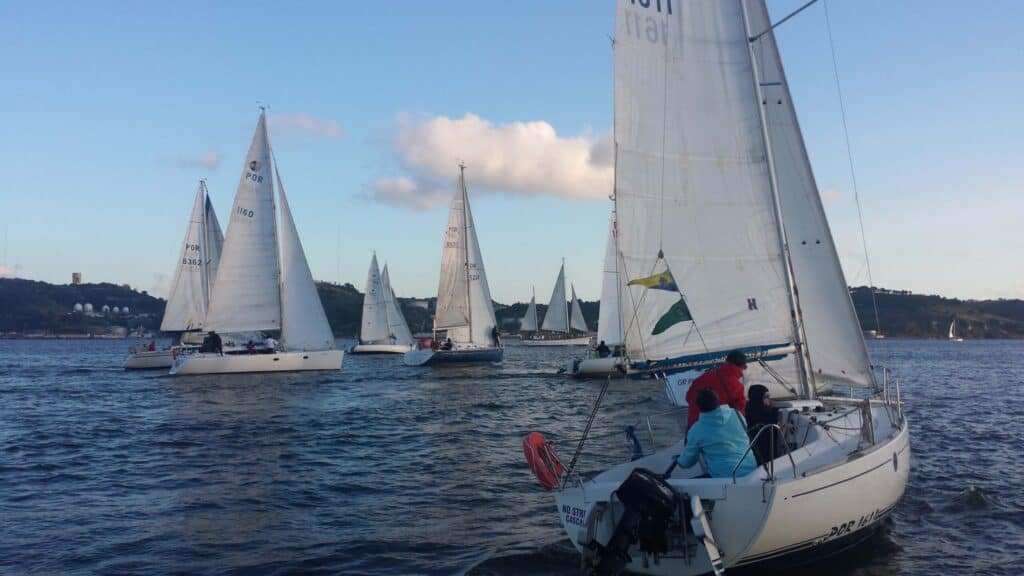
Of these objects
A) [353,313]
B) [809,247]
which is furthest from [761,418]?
[353,313]

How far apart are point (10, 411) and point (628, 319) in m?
20.8

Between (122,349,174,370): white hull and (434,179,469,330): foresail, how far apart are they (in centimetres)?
1529

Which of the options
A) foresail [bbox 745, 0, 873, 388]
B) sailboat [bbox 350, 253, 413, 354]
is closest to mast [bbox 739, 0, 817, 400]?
foresail [bbox 745, 0, 873, 388]

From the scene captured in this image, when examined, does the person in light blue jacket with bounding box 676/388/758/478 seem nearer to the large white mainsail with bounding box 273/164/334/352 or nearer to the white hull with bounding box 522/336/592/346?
the large white mainsail with bounding box 273/164/334/352

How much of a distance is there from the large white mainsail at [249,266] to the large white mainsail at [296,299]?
522 mm

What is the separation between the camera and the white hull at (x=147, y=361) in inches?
1667

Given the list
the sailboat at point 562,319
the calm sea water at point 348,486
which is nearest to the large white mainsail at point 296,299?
the calm sea water at point 348,486

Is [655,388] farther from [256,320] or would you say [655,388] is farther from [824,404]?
[824,404]

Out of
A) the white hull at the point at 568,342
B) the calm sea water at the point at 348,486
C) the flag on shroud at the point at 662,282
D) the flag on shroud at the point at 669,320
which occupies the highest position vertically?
the flag on shroud at the point at 662,282

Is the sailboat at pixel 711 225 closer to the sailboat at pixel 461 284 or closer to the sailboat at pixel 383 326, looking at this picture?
the sailboat at pixel 461 284

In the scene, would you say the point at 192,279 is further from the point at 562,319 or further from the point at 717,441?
the point at 562,319

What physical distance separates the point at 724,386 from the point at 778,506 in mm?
1668

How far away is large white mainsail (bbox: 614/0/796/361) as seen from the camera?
10.4 meters

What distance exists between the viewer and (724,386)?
7984mm
